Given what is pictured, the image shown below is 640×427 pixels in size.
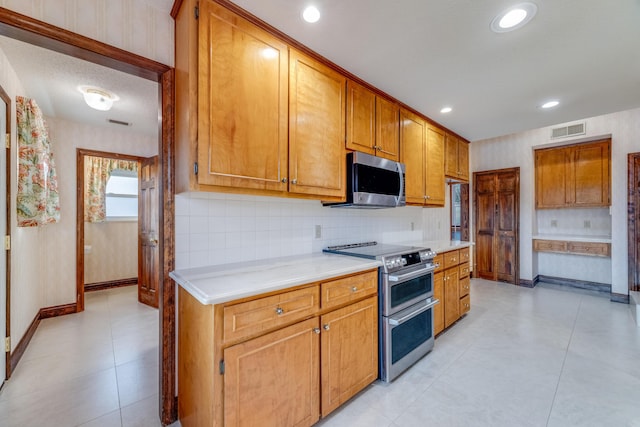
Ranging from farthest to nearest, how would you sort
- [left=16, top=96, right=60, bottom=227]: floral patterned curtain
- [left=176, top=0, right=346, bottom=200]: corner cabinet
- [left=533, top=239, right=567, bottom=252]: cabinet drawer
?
[left=533, top=239, right=567, bottom=252]: cabinet drawer, [left=16, top=96, right=60, bottom=227]: floral patterned curtain, [left=176, top=0, right=346, bottom=200]: corner cabinet

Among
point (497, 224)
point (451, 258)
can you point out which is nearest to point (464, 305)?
point (451, 258)

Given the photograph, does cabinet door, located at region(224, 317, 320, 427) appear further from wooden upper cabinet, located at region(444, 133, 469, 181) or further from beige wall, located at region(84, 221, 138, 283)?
beige wall, located at region(84, 221, 138, 283)

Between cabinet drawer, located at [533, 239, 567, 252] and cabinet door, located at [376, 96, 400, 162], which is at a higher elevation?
cabinet door, located at [376, 96, 400, 162]

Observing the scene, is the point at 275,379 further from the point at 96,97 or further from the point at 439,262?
the point at 96,97

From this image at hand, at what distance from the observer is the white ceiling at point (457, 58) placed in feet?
5.07

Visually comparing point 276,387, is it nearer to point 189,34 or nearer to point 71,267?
point 189,34

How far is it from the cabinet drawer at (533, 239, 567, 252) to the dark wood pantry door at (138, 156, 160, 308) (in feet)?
19.7

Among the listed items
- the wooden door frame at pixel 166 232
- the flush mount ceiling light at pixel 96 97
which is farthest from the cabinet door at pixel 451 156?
the flush mount ceiling light at pixel 96 97

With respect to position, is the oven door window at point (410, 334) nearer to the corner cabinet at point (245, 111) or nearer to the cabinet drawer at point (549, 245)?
the corner cabinet at point (245, 111)

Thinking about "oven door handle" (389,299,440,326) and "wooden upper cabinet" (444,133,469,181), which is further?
"wooden upper cabinet" (444,133,469,181)

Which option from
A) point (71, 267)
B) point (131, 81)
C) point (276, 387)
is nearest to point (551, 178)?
point (276, 387)

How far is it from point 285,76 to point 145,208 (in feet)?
10.9

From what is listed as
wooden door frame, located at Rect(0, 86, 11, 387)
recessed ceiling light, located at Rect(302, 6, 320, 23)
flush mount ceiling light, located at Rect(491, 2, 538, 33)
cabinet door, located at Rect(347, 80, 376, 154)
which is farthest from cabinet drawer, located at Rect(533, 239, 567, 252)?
wooden door frame, located at Rect(0, 86, 11, 387)

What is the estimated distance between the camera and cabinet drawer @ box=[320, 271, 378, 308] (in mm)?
1628
